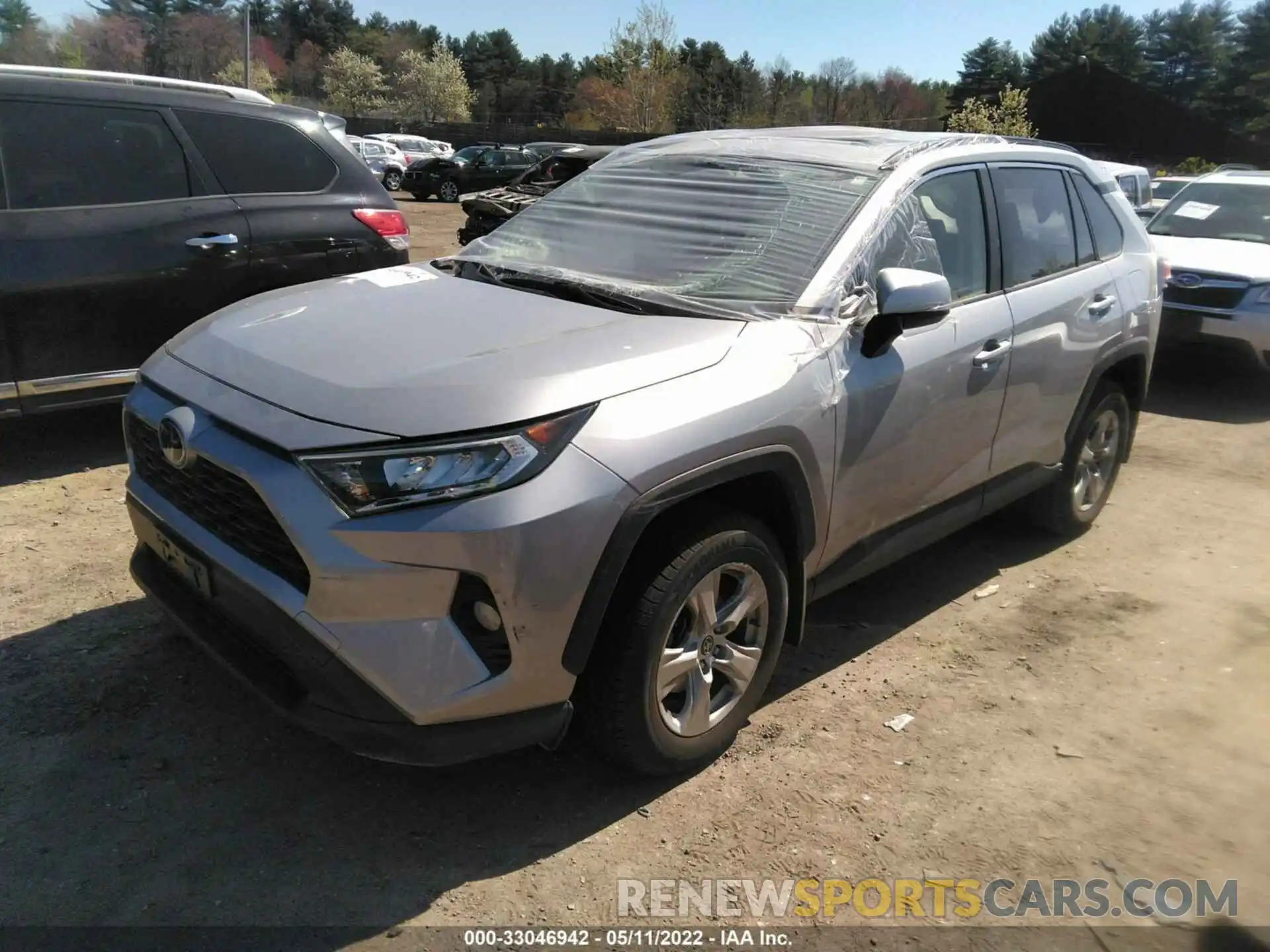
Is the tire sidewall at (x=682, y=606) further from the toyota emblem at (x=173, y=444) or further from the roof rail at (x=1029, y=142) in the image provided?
the roof rail at (x=1029, y=142)

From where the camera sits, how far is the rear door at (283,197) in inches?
216

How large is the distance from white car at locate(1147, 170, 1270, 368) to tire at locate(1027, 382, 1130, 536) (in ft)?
10.7

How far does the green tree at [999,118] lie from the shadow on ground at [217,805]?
34.7 metres

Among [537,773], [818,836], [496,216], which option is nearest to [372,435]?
[537,773]

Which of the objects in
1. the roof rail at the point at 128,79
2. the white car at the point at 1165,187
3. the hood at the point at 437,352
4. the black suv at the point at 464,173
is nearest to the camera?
the hood at the point at 437,352

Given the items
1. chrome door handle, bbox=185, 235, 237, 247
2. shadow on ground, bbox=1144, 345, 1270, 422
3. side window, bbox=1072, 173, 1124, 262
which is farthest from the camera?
shadow on ground, bbox=1144, 345, 1270, 422

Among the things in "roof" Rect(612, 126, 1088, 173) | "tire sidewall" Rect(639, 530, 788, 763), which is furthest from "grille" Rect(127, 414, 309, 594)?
"roof" Rect(612, 126, 1088, 173)

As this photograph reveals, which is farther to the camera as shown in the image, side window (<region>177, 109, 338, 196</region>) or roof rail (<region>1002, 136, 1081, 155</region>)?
side window (<region>177, 109, 338, 196</region>)

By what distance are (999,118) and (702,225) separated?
3678 cm

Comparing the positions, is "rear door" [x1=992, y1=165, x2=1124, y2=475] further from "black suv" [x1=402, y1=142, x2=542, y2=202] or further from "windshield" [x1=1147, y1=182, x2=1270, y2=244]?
"black suv" [x1=402, y1=142, x2=542, y2=202]

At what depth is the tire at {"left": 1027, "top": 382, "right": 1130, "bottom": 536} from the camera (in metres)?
4.73

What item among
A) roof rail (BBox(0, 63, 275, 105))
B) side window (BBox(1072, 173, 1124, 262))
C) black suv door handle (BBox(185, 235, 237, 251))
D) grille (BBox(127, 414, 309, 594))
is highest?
roof rail (BBox(0, 63, 275, 105))

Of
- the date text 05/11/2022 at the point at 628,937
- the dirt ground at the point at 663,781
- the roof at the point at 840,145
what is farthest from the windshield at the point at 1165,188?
the date text 05/11/2022 at the point at 628,937

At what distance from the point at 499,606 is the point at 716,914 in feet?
3.17
